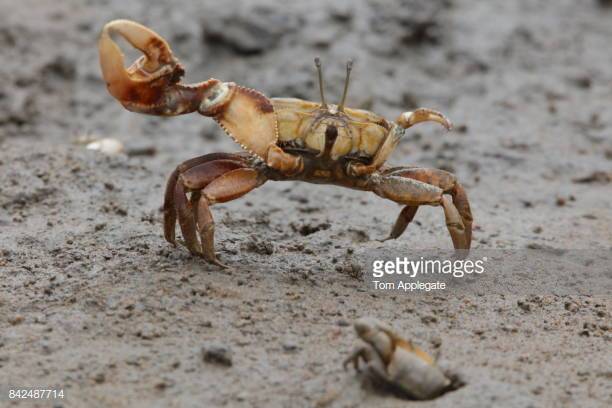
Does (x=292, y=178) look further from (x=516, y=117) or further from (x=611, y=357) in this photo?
(x=516, y=117)

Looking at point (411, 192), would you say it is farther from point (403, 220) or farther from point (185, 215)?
point (185, 215)

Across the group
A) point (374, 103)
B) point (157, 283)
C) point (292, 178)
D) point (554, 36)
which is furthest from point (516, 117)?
point (157, 283)

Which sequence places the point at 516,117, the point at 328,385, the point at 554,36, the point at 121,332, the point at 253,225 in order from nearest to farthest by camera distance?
the point at 328,385
the point at 121,332
the point at 253,225
the point at 516,117
the point at 554,36

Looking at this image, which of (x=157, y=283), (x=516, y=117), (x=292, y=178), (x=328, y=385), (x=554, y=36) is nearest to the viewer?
(x=328, y=385)

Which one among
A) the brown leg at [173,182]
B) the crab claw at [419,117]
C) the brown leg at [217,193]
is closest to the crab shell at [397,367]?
the brown leg at [217,193]

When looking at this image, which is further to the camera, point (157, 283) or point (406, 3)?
point (406, 3)

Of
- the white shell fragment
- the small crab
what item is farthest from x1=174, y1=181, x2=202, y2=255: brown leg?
the white shell fragment

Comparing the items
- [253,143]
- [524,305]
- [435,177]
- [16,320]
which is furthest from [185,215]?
[524,305]
